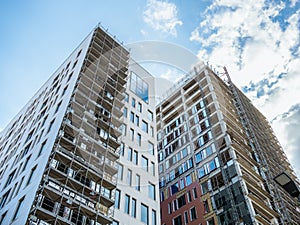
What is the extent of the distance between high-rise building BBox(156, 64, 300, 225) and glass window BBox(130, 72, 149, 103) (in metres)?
13.0

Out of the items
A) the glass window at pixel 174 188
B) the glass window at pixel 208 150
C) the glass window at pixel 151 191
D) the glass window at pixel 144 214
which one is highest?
the glass window at pixel 208 150

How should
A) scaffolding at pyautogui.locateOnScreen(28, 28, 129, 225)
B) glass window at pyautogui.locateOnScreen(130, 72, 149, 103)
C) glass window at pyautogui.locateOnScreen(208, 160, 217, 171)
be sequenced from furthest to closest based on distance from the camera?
glass window at pyautogui.locateOnScreen(208, 160, 217, 171) < glass window at pyautogui.locateOnScreen(130, 72, 149, 103) < scaffolding at pyautogui.locateOnScreen(28, 28, 129, 225)

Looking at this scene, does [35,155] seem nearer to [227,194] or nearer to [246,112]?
[227,194]

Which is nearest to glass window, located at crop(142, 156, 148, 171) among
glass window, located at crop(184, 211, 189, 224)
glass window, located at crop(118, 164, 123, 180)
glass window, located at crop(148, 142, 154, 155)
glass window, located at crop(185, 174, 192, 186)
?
glass window, located at crop(148, 142, 154, 155)

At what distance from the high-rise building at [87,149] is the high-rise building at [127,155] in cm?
12

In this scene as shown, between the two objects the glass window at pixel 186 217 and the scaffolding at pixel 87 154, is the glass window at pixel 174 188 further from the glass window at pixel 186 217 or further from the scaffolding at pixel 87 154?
the scaffolding at pixel 87 154

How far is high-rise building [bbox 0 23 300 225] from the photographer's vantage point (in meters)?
26.3

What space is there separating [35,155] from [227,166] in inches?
1015

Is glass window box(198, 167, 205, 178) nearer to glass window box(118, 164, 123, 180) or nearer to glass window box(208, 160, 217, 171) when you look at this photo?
glass window box(208, 160, 217, 171)

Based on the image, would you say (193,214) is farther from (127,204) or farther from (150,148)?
(127,204)

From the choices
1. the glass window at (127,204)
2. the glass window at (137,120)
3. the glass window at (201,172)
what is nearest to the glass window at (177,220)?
the glass window at (201,172)

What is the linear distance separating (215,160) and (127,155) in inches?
Answer: 693

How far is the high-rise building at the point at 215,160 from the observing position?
40312 millimetres

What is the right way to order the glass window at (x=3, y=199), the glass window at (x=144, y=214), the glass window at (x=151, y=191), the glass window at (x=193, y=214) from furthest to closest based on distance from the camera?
the glass window at (x=193, y=214)
the glass window at (x=151, y=191)
the glass window at (x=144, y=214)
the glass window at (x=3, y=199)
